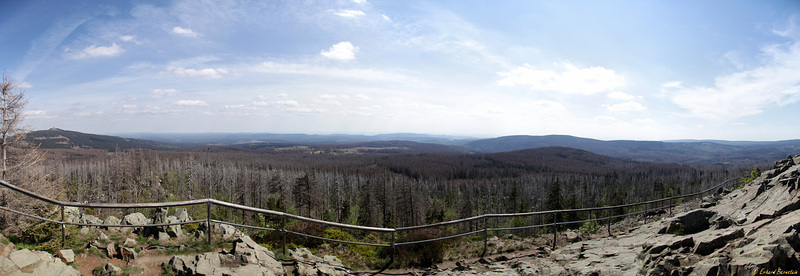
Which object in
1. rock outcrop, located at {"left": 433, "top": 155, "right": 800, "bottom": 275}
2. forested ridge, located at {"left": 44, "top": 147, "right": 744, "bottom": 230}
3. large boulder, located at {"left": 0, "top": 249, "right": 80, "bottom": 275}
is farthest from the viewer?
forested ridge, located at {"left": 44, "top": 147, "right": 744, "bottom": 230}

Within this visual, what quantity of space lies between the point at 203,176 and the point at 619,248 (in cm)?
10372

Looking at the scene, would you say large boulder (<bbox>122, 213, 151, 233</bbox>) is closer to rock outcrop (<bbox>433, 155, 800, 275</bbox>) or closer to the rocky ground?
the rocky ground

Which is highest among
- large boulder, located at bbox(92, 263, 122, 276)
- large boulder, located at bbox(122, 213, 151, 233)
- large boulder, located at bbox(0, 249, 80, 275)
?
large boulder, located at bbox(0, 249, 80, 275)

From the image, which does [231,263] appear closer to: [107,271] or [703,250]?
[107,271]

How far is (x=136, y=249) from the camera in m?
7.30

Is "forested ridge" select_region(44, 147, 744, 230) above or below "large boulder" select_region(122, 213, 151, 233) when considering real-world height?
below

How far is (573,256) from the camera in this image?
29.1 feet

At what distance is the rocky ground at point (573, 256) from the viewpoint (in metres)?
5.30

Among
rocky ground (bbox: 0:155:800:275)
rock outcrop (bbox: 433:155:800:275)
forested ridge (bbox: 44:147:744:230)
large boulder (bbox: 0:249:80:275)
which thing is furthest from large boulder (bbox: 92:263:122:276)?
forested ridge (bbox: 44:147:744:230)

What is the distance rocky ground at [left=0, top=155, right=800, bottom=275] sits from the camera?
5.30 metres

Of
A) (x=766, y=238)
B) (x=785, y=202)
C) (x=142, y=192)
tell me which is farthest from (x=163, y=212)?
(x=142, y=192)

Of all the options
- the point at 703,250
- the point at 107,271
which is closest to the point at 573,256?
the point at 703,250

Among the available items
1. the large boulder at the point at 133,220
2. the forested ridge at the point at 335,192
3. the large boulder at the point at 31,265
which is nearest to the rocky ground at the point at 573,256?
the large boulder at the point at 31,265

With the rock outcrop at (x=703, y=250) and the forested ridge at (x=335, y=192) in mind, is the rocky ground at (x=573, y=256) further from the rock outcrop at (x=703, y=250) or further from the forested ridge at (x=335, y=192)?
the forested ridge at (x=335, y=192)
